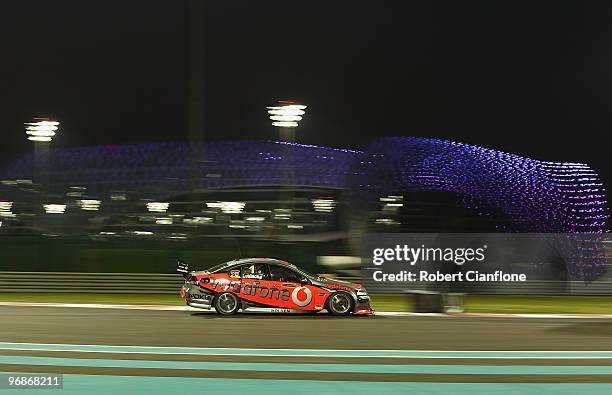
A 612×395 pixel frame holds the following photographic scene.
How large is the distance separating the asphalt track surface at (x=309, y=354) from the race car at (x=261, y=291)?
0.49 m

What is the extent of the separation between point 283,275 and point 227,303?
49.6 inches

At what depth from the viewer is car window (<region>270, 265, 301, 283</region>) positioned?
60.1 ft

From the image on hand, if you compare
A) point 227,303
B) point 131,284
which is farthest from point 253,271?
point 131,284

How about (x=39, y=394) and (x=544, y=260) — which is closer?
(x=39, y=394)

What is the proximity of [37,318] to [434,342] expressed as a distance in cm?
772

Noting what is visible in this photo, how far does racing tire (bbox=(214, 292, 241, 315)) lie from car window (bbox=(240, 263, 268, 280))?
1.57ft

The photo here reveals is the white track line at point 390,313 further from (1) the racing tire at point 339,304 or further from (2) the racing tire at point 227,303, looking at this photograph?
(2) the racing tire at point 227,303

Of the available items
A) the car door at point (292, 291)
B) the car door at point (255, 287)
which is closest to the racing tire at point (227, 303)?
the car door at point (255, 287)

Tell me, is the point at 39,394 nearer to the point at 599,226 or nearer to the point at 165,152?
the point at 599,226

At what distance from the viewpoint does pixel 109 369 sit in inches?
397

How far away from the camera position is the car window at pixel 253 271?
59.9 ft

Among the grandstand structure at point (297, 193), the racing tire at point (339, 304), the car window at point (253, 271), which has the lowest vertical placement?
the racing tire at point (339, 304)

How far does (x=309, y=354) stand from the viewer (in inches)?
461

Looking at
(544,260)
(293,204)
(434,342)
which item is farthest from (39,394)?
(293,204)
